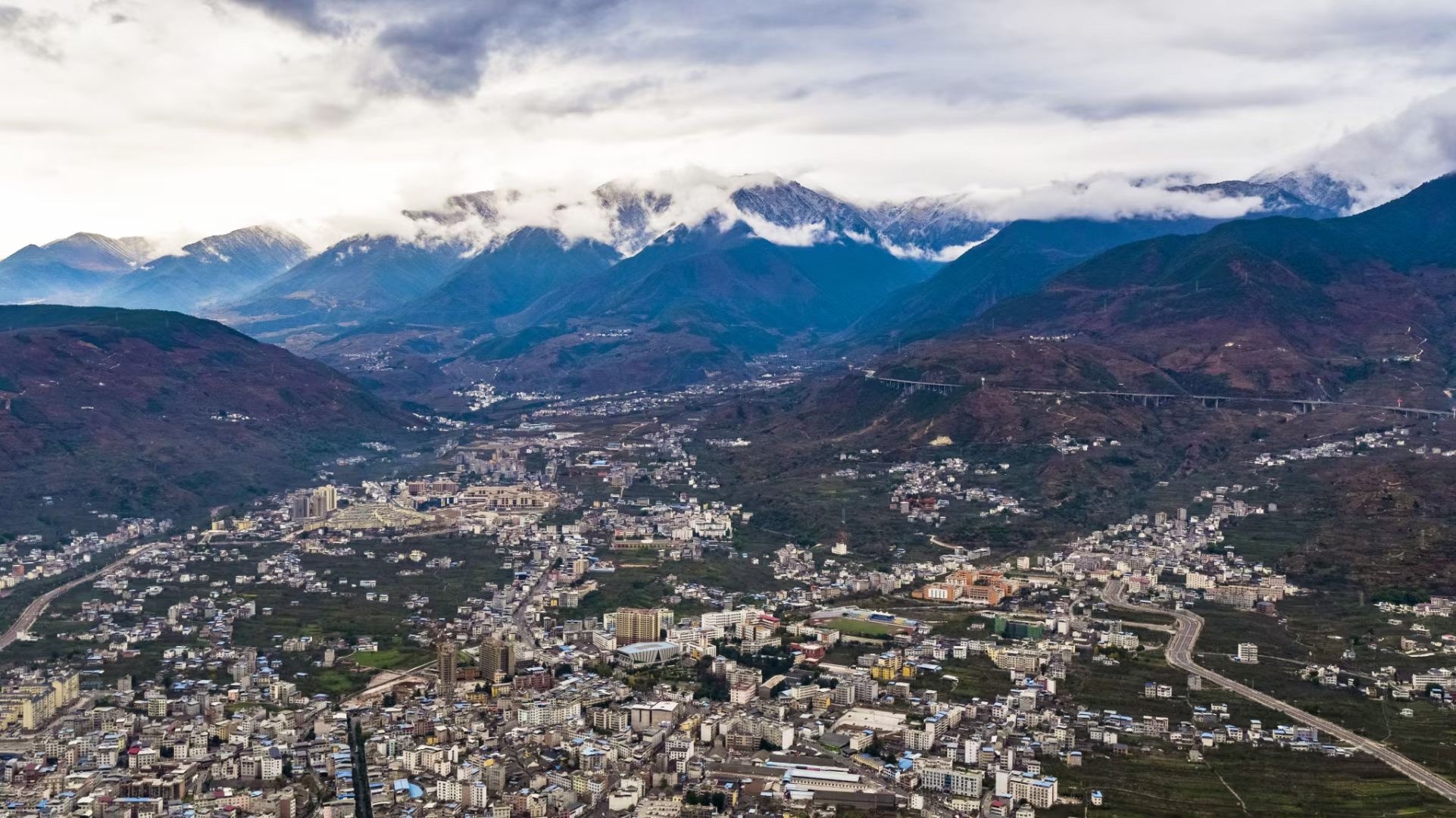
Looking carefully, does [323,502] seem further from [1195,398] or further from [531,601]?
[1195,398]

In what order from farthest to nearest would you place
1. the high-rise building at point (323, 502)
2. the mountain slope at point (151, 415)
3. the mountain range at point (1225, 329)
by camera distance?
1. the mountain range at point (1225, 329)
2. the mountain slope at point (151, 415)
3. the high-rise building at point (323, 502)

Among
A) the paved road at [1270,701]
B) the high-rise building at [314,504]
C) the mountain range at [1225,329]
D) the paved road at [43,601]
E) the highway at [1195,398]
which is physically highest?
the mountain range at [1225,329]

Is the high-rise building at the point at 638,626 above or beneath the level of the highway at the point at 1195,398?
beneath

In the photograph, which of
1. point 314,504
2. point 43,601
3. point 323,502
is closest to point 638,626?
point 43,601

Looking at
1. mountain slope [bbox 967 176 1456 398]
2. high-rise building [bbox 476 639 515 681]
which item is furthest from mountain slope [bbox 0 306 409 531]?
mountain slope [bbox 967 176 1456 398]

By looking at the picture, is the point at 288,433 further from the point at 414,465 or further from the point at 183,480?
the point at 183,480

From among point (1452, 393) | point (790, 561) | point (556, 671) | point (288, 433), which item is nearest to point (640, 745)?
point (556, 671)

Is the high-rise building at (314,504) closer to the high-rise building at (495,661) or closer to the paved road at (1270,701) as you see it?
the high-rise building at (495,661)

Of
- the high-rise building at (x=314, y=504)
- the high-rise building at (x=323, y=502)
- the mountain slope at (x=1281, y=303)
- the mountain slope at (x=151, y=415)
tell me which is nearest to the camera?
the high-rise building at (x=314, y=504)

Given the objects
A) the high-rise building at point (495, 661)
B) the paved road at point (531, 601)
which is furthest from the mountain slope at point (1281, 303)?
the high-rise building at point (495, 661)
